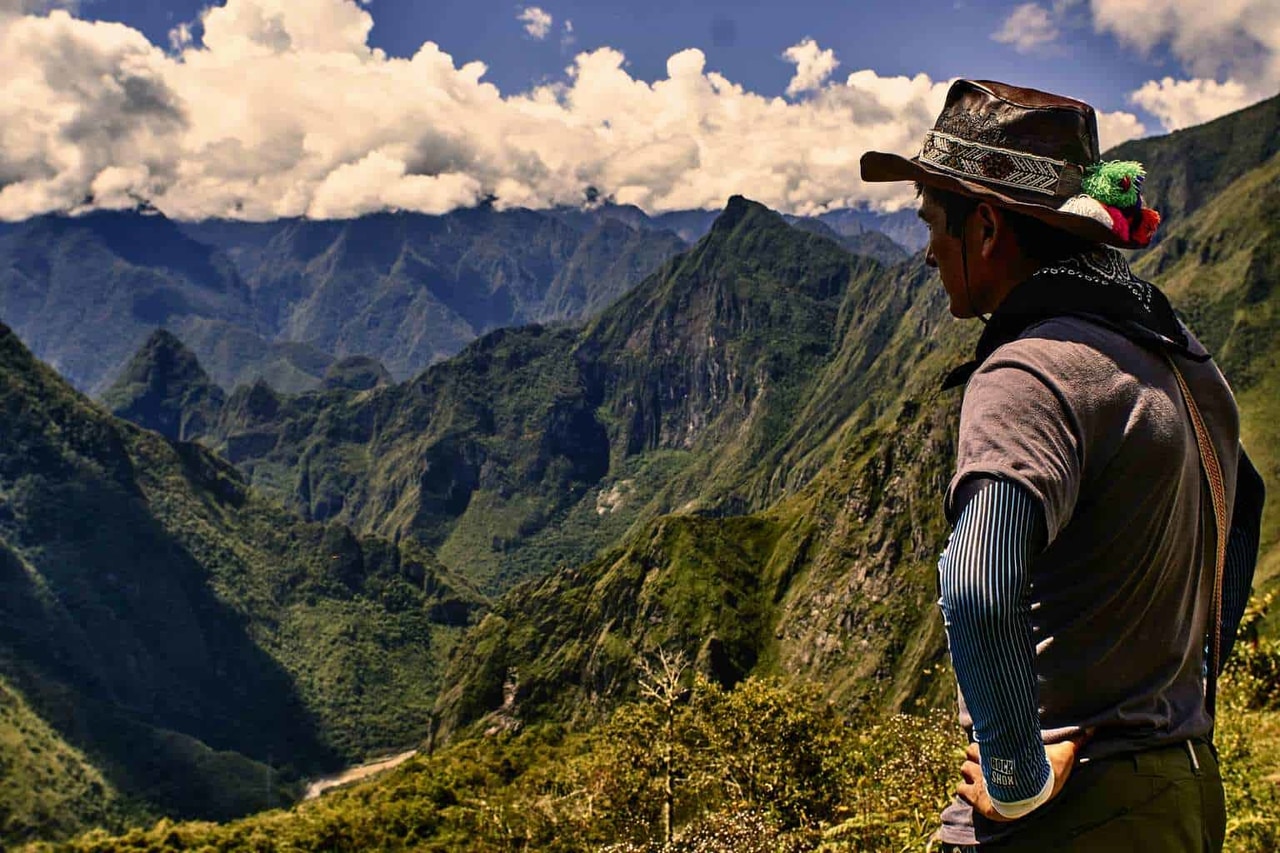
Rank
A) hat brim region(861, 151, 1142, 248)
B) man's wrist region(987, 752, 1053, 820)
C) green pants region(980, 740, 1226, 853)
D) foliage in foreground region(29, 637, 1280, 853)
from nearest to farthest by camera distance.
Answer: man's wrist region(987, 752, 1053, 820)
green pants region(980, 740, 1226, 853)
hat brim region(861, 151, 1142, 248)
foliage in foreground region(29, 637, 1280, 853)

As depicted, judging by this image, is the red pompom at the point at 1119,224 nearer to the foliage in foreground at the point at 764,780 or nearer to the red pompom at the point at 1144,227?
the red pompom at the point at 1144,227

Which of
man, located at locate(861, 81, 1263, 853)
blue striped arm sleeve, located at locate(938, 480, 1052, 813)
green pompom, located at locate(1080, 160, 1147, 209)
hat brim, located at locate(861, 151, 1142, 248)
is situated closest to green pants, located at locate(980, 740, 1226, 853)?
man, located at locate(861, 81, 1263, 853)

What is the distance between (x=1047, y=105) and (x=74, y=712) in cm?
21404

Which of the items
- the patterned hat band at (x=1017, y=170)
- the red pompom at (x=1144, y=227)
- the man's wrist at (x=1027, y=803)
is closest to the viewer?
the man's wrist at (x=1027, y=803)

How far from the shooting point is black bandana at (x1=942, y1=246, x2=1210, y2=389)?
330 centimetres

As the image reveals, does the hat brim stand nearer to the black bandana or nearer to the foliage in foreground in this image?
the black bandana

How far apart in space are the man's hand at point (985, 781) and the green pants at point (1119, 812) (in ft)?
0.36

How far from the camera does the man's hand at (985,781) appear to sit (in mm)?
3105

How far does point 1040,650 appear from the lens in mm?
3232

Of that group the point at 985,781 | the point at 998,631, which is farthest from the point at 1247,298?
the point at 998,631

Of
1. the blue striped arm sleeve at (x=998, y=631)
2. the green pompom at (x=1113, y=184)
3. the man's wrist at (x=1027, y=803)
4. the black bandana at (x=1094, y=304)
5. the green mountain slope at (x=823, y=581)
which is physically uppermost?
the green pompom at (x=1113, y=184)

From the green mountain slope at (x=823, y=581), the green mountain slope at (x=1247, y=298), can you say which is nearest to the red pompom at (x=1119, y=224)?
the green mountain slope at (x=823, y=581)

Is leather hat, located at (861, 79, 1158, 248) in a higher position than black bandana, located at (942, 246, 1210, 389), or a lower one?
higher

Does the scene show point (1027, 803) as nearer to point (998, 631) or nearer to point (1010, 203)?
point (998, 631)
